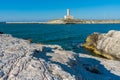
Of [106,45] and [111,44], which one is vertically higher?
[111,44]

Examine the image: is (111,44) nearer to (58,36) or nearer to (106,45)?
(106,45)

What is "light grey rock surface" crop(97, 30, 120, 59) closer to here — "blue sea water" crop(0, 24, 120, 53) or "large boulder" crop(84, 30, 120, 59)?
"large boulder" crop(84, 30, 120, 59)

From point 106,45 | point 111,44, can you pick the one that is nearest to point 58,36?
point 106,45

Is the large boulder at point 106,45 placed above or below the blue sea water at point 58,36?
above

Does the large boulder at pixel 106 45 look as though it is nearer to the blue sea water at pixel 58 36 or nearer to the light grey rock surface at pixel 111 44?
the light grey rock surface at pixel 111 44

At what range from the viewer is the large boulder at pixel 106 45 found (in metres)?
37.7

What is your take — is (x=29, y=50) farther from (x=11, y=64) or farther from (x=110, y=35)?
(x=110, y=35)

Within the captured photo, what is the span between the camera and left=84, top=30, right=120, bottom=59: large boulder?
3772 cm

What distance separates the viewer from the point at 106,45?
41.3 meters

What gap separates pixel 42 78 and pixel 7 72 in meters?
Result: 1.53

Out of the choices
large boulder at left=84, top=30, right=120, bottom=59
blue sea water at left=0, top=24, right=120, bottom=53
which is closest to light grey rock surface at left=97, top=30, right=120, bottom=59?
large boulder at left=84, top=30, right=120, bottom=59

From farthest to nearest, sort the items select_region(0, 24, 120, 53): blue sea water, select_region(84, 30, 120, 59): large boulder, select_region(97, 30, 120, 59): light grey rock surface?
select_region(0, 24, 120, 53): blue sea water → select_region(84, 30, 120, 59): large boulder → select_region(97, 30, 120, 59): light grey rock surface

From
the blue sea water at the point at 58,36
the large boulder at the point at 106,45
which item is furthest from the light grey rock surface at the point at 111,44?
the blue sea water at the point at 58,36

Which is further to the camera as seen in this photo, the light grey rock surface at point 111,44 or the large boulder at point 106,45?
the large boulder at point 106,45
